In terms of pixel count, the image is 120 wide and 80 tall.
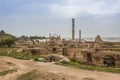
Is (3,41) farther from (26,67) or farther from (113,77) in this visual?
(113,77)

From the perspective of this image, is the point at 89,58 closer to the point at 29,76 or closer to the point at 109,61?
the point at 109,61

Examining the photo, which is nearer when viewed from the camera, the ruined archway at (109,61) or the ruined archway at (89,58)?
the ruined archway at (109,61)

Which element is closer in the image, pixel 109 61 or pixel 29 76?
pixel 29 76

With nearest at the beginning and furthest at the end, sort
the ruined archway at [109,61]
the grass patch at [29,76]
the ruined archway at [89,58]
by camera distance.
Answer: the grass patch at [29,76] < the ruined archway at [109,61] < the ruined archway at [89,58]

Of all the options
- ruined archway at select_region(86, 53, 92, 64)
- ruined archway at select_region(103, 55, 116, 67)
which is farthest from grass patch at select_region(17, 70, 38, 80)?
ruined archway at select_region(86, 53, 92, 64)

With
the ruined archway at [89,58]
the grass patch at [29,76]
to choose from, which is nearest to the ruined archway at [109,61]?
the ruined archway at [89,58]

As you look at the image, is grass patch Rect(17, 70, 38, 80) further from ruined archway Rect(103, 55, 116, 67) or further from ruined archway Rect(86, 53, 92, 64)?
ruined archway Rect(86, 53, 92, 64)

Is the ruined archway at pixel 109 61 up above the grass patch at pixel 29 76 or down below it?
below

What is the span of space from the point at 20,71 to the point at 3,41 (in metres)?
40.5

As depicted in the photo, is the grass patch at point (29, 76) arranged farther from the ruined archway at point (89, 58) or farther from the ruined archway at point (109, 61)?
the ruined archway at point (89, 58)

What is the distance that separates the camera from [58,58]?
32375 mm

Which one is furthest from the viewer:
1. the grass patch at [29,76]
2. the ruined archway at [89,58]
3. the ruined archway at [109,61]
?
the ruined archway at [89,58]

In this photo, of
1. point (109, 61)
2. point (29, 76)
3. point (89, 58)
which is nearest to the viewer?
point (29, 76)

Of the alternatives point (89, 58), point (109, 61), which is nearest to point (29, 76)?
point (109, 61)
